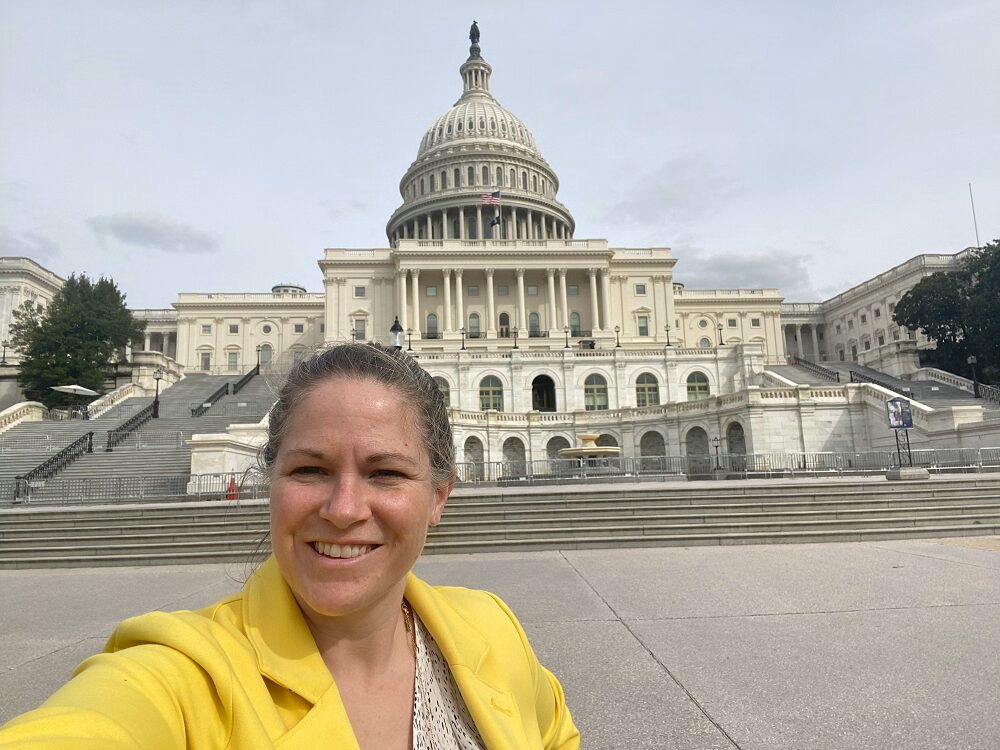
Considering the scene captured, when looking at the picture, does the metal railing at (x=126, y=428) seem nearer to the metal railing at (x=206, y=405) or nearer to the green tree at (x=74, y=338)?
the metal railing at (x=206, y=405)

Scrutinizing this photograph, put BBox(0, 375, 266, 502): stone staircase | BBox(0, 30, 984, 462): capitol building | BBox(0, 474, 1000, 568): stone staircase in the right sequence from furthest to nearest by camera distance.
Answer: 1. BBox(0, 30, 984, 462): capitol building
2. BBox(0, 375, 266, 502): stone staircase
3. BBox(0, 474, 1000, 568): stone staircase

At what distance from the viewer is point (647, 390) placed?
4909cm

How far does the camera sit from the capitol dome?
8619 centimetres

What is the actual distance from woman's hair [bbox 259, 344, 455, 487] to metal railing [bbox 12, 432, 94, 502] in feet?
82.1

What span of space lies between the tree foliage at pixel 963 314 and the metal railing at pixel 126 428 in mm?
65026

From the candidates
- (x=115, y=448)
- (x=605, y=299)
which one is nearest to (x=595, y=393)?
(x=605, y=299)

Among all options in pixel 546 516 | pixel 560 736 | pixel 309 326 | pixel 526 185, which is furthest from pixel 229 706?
pixel 526 185

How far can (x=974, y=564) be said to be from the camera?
9.73 meters

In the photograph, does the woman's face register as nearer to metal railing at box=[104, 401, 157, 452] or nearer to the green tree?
metal railing at box=[104, 401, 157, 452]

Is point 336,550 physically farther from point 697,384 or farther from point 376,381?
point 697,384

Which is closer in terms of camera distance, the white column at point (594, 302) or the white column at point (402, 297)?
the white column at point (402, 297)

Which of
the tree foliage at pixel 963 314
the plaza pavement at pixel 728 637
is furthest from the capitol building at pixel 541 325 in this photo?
the plaza pavement at pixel 728 637

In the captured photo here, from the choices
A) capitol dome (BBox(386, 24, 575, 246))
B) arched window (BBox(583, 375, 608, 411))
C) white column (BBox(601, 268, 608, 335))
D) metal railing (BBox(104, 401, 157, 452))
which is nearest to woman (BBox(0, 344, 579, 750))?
metal railing (BBox(104, 401, 157, 452))

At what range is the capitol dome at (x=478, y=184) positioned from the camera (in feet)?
283
